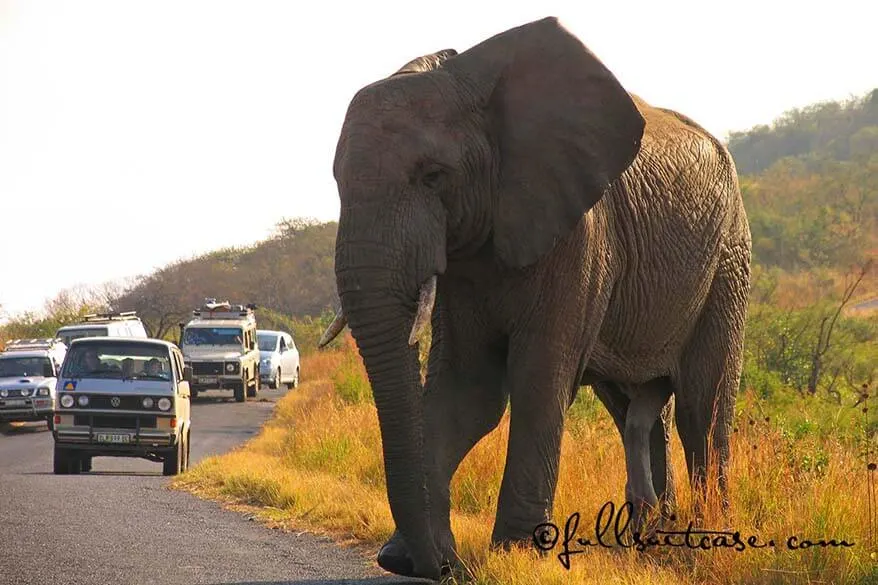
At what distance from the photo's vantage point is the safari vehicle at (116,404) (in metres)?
19.4

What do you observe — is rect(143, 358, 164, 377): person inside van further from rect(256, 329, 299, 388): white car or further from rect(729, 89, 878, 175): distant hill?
rect(729, 89, 878, 175): distant hill

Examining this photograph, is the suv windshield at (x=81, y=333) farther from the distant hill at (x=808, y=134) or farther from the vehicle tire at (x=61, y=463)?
the distant hill at (x=808, y=134)

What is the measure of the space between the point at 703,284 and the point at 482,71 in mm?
2689

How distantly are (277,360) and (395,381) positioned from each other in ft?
128

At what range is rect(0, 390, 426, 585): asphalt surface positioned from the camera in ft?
29.2

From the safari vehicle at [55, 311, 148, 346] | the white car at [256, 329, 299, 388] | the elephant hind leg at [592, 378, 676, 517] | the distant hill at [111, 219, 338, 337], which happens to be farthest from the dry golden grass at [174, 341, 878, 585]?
the distant hill at [111, 219, 338, 337]

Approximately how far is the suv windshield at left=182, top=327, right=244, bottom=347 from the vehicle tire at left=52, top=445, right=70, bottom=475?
19294 millimetres

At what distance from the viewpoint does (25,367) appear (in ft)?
102

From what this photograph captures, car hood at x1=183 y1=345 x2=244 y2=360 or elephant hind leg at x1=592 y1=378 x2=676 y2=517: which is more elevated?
car hood at x1=183 y1=345 x2=244 y2=360

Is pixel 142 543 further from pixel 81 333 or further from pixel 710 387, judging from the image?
pixel 81 333

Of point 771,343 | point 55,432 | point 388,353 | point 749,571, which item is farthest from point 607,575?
point 771,343

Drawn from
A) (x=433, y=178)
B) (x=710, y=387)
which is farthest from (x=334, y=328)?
(x=710, y=387)

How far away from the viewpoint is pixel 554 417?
26.8ft

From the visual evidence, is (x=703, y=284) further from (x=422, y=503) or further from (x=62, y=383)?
(x=62, y=383)
